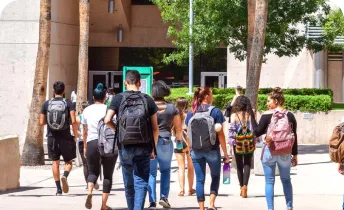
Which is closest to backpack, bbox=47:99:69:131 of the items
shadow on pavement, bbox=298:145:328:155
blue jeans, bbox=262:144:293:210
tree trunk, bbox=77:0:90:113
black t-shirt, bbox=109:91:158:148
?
blue jeans, bbox=262:144:293:210

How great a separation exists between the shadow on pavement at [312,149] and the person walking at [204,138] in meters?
12.2

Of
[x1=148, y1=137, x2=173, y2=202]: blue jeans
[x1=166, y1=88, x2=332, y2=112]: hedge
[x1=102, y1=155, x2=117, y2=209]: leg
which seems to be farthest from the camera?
[x1=166, y1=88, x2=332, y2=112]: hedge

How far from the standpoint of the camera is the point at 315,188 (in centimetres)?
1616

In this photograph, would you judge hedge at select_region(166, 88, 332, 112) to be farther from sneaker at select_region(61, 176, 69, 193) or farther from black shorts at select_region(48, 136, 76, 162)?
black shorts at select_region(48, 136, 76, 162)

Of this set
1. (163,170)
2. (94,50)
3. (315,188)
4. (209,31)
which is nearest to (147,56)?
(94,50)

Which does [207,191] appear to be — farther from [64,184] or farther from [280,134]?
[280,134]

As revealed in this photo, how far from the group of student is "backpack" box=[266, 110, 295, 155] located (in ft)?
0.09

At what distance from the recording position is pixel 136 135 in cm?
996

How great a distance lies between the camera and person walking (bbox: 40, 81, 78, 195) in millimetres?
13906

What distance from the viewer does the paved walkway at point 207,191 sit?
527 inches

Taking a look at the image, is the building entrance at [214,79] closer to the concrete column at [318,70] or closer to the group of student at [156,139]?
the concrete column at [318,70]

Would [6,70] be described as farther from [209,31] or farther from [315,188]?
[315,188]

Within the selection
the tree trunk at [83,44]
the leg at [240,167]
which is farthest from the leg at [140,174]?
the tree trunk at [83,44]

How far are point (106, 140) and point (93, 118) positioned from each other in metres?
0.89
